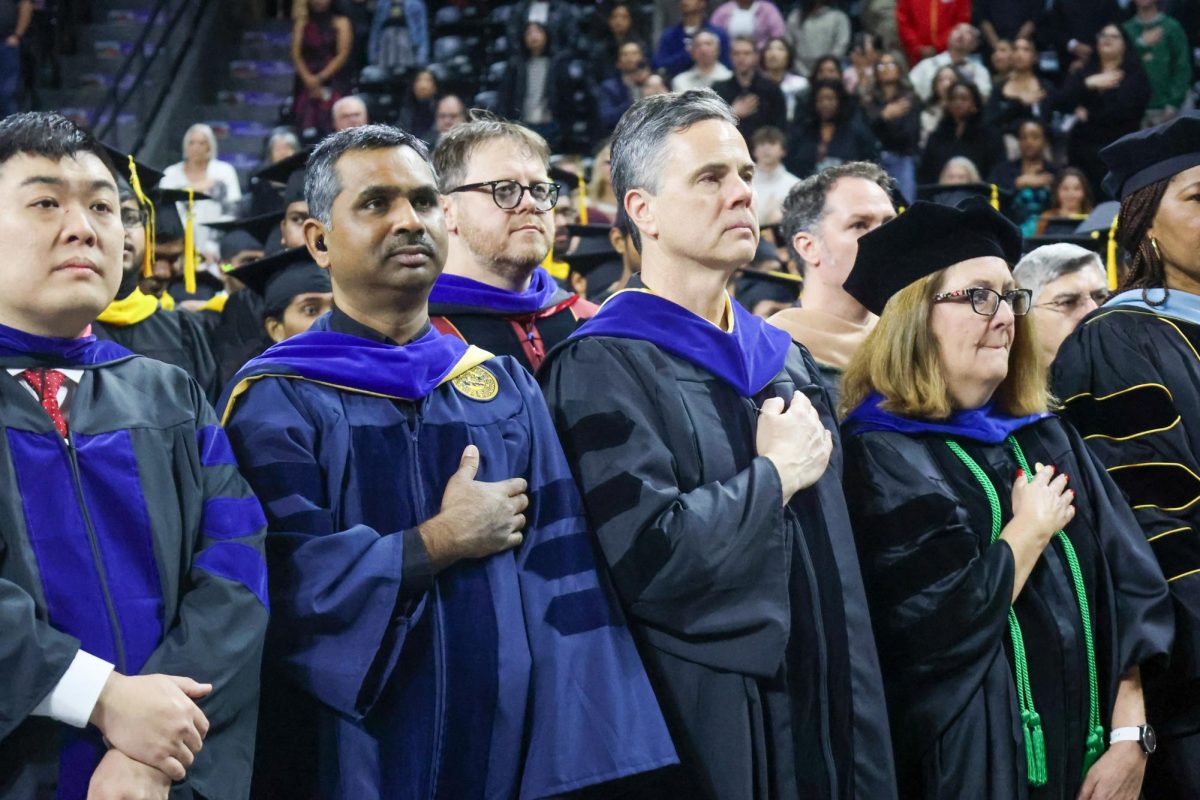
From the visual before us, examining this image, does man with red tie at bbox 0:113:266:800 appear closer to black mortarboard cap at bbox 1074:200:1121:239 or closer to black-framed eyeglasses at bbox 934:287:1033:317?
black-framed eyeglasses at bbox 934:287:1033:317

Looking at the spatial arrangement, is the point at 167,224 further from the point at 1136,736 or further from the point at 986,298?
the point at 1136,736

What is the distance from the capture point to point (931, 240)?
354 cm

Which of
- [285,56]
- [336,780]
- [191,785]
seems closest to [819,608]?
[336,780]

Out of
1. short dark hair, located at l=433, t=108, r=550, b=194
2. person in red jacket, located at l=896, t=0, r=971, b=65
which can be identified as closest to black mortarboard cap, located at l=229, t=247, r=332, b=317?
short dark hair, located at l=433, t=108, r=550, b=194

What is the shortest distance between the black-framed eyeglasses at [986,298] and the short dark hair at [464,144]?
1346mm

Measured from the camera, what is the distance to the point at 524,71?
12656 millimetres

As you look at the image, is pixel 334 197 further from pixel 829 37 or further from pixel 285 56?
pixel 285 56

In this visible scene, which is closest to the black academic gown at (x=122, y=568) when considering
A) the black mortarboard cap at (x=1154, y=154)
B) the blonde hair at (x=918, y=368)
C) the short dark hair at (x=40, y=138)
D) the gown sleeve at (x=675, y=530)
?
the short dark hair at (x=40, y=138)

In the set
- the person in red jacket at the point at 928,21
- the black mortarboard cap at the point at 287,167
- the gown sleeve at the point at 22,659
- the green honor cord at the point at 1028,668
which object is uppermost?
the person in red jacket at the point at 928,21

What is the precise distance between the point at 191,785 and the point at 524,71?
35.0 ft

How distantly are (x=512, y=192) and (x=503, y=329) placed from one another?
0.39 meters

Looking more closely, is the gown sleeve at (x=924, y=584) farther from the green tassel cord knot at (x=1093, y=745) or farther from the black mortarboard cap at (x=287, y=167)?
the black mortarboard cap at (x=287, y=167)

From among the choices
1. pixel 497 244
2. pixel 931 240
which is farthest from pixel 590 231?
pixel 931 240

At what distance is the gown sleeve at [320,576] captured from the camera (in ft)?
9.04
